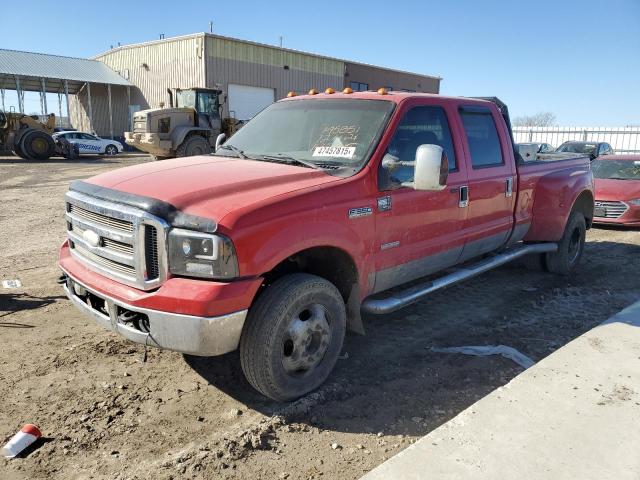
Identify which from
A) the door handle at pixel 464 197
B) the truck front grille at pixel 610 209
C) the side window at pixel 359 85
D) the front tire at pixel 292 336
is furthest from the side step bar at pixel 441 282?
the side window at pixel 359 85

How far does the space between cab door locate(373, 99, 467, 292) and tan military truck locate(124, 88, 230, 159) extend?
49.5ft

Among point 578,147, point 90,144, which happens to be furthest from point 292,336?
point 90,144

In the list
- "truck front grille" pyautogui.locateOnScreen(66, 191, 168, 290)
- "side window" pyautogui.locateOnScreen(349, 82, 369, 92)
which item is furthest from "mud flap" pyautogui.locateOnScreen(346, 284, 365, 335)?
"side window" pyautogui.locateOnScreen(349, 82, 369, 92)

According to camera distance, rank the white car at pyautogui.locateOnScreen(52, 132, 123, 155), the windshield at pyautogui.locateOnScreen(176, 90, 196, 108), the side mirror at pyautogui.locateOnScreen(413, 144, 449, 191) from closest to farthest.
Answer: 1. the side mirror at pyautogui.locateOnScreen(413, 144, 449, 191)
2. the windshield at pyautogui.locateOnScreen(176, 90, 196, 108)
3. the white car at pyautogui.locateOnScreen(52, 132, 123, 155)

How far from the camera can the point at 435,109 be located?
4.36 m

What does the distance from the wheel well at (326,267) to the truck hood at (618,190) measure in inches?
309

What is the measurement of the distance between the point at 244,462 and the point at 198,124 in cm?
1858

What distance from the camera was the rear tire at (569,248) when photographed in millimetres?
6242

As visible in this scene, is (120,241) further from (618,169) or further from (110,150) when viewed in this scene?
(110,150)

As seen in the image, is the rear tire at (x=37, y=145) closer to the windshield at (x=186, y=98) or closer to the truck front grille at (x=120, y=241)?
the windshield at (x=186, y=98)

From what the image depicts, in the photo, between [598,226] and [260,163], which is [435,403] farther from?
[598,226]

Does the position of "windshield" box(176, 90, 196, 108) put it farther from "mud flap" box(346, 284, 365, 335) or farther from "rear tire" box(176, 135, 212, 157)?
"mud flap" box(346, 284, 365, 335)

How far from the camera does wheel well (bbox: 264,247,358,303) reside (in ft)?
11.3

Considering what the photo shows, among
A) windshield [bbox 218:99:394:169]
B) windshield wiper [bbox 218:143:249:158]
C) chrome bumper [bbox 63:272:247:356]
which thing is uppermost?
windshield [bbox 218:99:394:169]
